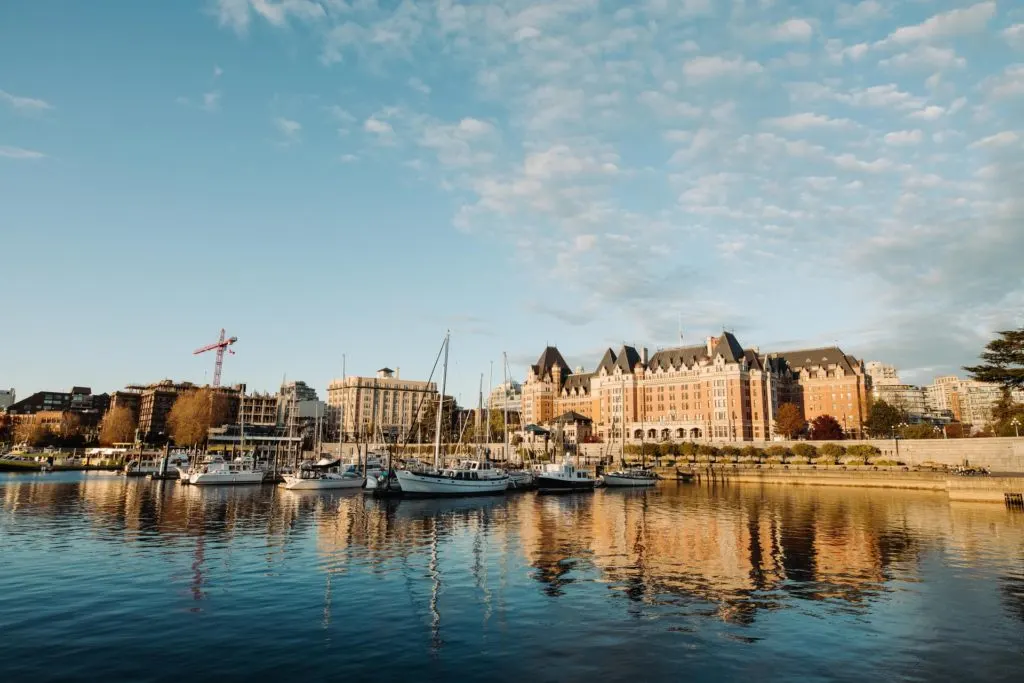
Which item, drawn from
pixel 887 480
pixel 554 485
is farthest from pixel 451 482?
pixel 887 480

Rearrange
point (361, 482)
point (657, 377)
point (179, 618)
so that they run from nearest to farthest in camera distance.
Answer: point (179, 618), point (361, 482), point (657, 377)

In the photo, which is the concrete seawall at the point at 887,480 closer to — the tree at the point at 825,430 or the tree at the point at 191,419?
the tree at the point at 825,430

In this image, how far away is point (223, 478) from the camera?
93.2m

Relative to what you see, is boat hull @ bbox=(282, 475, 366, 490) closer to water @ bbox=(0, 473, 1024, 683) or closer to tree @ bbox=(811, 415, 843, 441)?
water @ bbox=(0, 473, 1024, 683)

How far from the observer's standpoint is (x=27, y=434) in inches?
7333

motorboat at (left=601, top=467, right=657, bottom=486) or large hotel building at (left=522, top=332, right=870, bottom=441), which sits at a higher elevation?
large hotel building at (left=522, top=332, right=870, bottom=441)

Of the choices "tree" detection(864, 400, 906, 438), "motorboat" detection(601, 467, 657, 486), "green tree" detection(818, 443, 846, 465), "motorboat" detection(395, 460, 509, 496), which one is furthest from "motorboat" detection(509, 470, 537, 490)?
"tree" detection(864, 400, 906, 438)

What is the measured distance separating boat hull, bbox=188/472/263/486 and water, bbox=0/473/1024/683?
1844 inches

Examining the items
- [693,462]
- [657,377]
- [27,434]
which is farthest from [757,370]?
[27,434]

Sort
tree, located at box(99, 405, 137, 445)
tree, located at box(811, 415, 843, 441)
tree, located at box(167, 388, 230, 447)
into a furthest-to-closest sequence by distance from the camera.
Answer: tree, located at box(99, 405, 137, 445) → tree, located at box(167, 388, 230, 447) → tree, located at box(811, 415, 843, 441)

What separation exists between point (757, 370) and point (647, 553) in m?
146

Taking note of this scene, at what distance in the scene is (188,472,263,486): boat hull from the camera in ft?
301

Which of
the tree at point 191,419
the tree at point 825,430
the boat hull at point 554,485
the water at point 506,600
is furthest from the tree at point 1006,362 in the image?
the tree at point 191,419

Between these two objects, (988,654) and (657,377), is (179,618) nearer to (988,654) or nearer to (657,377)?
(988,654)
